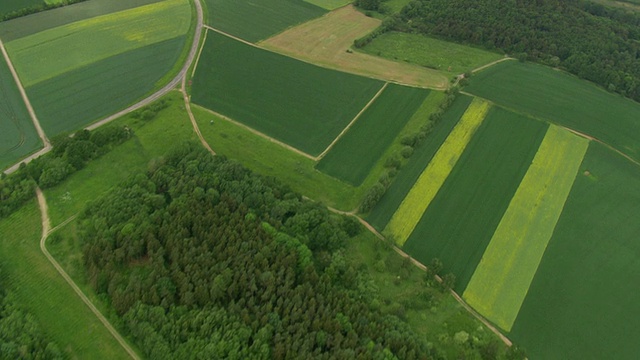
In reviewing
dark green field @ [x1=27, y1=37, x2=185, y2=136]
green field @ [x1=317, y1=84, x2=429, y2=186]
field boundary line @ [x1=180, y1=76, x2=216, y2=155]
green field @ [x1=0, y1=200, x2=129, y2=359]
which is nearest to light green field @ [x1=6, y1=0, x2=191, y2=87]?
dark green field @ [x1=27, y1=37, x2=185, y2=136]

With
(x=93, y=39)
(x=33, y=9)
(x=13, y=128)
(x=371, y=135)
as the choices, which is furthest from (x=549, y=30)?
(x=33, y=9)

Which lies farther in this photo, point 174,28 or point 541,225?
point 174,28

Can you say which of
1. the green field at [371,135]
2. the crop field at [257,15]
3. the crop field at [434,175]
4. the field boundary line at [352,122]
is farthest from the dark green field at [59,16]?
the crop field at [434,175]

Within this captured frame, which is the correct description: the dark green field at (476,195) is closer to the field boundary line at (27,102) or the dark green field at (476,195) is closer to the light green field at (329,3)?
the light green field at (329,3)

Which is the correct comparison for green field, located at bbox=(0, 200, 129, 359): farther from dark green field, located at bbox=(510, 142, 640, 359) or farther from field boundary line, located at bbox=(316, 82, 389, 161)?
dark green field, located at bbox=(510, 142, 640, 359)

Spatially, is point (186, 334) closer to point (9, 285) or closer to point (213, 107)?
point (9, 285)

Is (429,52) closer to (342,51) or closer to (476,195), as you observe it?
(342,51)

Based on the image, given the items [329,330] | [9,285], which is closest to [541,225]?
[329,330]
